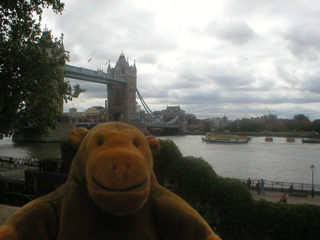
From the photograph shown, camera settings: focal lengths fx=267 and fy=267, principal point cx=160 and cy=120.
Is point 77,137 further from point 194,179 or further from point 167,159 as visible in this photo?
point 194,179

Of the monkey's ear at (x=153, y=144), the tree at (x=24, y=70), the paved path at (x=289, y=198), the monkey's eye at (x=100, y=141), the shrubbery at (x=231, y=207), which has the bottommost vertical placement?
the paved path at (x=289, y=198)

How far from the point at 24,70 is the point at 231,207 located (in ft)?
22.5

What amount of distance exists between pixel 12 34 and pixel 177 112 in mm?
76765

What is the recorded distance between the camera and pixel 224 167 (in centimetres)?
1823

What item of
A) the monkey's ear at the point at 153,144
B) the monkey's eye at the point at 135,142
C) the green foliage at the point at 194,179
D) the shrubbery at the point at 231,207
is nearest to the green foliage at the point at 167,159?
the shrubbery at the point at 231,207

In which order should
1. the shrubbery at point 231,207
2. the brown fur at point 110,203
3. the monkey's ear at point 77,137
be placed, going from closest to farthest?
the brown fur at point 110,203 < the monkey's ear at point 77,137 < the shrubbery at point 231,207

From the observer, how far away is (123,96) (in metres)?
60.0

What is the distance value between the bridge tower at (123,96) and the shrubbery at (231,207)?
168 feet

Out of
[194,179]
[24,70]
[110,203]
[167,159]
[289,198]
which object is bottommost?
[289,198]

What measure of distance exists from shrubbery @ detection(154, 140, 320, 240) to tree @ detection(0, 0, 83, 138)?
13.8ft

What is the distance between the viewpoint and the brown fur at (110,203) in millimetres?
1398

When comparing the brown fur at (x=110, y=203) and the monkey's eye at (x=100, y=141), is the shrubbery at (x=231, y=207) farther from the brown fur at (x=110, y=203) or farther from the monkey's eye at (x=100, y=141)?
the monkey's eye at (x=100, y=141)

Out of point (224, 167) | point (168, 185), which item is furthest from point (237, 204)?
point (224, 167)

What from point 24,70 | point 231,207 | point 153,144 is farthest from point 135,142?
point 24,70
